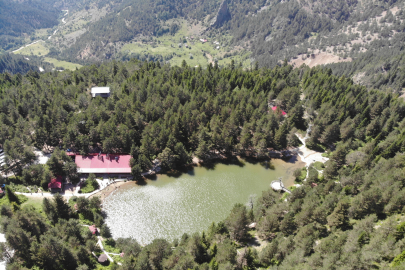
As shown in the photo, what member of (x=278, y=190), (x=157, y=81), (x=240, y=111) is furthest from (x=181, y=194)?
(x=157, y=81)

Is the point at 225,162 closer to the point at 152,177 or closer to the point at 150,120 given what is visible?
the point at 152,177

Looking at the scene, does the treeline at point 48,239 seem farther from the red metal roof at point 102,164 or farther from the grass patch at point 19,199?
the red metal roof at point 102,164

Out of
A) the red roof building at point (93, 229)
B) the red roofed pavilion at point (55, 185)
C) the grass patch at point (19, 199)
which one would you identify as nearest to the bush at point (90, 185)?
the red roofed pavilion at point (55, 185)

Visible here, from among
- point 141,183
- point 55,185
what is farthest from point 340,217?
point 55,185

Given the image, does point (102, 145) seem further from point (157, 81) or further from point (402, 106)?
point (402, 106)

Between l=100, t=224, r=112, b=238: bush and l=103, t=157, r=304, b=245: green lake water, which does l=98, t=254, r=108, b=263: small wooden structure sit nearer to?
l=100, t=224, r=112, b=238: bush
